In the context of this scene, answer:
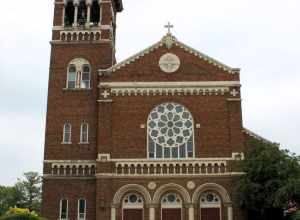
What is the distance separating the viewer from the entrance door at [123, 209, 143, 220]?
34.3m

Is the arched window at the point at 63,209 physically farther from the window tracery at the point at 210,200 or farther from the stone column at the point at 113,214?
the window tracery at the point at 210,200

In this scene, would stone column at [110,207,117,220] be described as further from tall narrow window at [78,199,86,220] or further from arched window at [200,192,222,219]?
arched window at [200,192,222,219]

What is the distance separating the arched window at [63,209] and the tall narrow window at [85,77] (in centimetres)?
912

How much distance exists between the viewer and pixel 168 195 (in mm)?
34844

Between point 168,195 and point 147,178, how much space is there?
1.94 meters

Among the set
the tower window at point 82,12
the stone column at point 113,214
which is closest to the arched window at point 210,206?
the stone column at point 113,214

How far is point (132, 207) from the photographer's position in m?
34.5

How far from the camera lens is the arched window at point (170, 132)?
117 feet

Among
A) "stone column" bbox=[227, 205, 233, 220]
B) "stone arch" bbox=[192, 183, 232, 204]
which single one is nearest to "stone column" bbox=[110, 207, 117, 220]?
"stone arch" bbox=[192, 183, 232, 204]

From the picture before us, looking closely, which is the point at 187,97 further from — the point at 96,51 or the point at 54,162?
the point at 54,162

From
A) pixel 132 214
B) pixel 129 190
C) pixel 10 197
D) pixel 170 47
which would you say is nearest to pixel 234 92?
pixel 170 47

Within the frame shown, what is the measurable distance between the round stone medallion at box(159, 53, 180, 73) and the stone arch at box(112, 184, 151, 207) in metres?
9.13

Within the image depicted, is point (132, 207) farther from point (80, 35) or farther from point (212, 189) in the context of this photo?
point (80, 35)

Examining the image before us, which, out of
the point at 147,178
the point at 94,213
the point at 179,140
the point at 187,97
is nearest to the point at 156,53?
the point at 187,97
